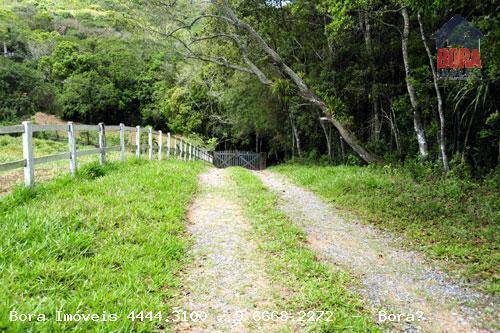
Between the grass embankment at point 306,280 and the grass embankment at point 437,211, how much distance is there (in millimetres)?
1711

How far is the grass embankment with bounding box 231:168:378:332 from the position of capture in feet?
10.8

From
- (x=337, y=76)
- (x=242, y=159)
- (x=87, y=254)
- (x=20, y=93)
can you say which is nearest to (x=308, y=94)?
(x=337, y=76)

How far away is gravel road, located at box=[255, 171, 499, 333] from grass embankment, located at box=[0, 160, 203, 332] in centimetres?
221

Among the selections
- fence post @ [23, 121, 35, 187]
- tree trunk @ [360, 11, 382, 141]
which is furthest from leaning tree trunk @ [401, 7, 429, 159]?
fence post @ [23, 121, 35, 187]

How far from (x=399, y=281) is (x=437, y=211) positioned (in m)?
3.29

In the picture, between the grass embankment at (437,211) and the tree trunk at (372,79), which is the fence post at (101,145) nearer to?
the grass embankment at (437,211)

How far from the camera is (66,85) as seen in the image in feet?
149

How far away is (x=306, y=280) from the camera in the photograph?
4.07m

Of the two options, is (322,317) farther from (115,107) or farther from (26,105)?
(115,107)

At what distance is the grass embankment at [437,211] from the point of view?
16.0 ft

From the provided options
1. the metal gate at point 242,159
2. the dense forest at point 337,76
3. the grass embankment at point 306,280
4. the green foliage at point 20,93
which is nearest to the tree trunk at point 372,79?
the dense forest at point 337,76

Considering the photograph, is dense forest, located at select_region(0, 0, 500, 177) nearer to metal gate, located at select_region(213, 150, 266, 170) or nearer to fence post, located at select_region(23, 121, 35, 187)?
metal gate, located at select_region(213, 150, 266, 170)

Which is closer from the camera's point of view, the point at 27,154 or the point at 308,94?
the point at 27,154

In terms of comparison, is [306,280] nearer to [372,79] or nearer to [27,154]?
[27,154]
